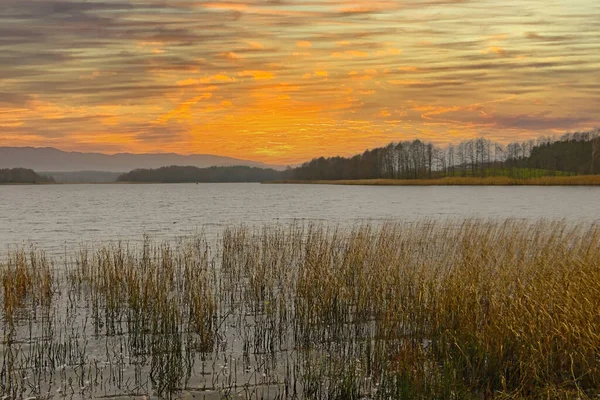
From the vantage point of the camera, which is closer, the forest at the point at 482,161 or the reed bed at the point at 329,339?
the reed bed at the point at 329,339

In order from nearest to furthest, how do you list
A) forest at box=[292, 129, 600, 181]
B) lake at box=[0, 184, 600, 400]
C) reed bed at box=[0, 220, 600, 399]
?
reed bed at box=[0, 220, 600, 399] → lake at box=[0, 184, 600, 400] → forest at box=[292, 129, 600, 181]

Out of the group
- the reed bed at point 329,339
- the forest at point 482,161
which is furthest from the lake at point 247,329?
the forest at point 482,161

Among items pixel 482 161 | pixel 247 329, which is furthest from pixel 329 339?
pixel 482 161

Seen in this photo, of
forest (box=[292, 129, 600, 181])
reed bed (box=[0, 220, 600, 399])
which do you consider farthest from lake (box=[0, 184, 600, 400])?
forest (box=[292, 129, 600, 181])

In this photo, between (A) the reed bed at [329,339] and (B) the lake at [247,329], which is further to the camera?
(B) the lake at [247,329]

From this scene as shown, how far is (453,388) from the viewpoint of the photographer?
23.2 ft

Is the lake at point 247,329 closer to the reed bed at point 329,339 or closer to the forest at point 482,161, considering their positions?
the reed bed at point 329,339

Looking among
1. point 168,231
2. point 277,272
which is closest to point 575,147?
point 168,231

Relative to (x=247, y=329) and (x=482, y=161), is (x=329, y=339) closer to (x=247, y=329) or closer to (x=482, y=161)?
(x=247, y=329)

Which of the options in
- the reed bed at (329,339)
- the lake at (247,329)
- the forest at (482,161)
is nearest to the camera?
the reed bed at (329,339)

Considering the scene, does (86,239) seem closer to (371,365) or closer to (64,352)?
(64,352)

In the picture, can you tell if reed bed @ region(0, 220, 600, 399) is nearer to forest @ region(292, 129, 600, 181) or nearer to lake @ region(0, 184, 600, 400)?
lake @ region(0, 184, 600, 400)

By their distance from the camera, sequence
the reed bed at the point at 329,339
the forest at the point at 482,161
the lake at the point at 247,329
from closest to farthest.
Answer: the reed bed at the point at 329,339
the lake at the point at 247,329
the forest at the point at 482,161

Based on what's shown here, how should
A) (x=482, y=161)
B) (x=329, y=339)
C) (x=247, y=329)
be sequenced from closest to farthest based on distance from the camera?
1. (x=329, y=339)
2. (x=247, y=329)
3. (x=482, y=161)
